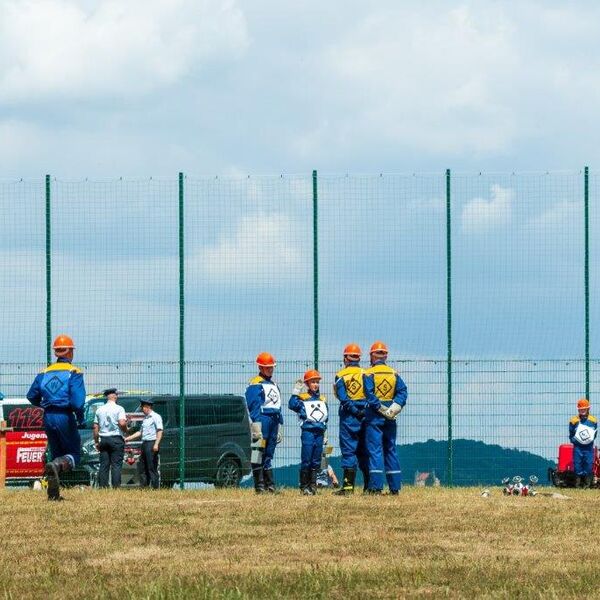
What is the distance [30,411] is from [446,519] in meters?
15.2

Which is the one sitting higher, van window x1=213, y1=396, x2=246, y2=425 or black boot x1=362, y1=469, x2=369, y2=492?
van window x1=213, y1=396, x2=246, y2=425

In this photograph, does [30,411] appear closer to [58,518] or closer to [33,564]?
[58,518]

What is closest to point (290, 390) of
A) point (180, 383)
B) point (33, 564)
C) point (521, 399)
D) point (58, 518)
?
point (180, 383)

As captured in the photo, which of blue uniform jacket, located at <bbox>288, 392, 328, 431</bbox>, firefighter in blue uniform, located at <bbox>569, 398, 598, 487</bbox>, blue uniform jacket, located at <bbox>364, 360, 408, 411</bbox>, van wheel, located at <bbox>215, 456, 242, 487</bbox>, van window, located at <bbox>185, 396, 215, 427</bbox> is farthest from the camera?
van wheel, located at <bbox>215, 456, 242, 487</bbox>

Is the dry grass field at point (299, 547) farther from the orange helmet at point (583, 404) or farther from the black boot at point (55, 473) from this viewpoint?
the orange helmet at point (583, 404)

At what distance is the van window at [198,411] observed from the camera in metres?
25.5

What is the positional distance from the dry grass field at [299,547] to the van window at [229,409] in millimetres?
7600

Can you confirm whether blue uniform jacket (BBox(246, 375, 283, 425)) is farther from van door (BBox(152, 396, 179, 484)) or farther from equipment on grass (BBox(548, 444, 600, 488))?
equipment on grass (BBox(548, 444, 600, 488))

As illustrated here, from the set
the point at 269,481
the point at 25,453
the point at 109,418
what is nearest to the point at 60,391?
the point at 269,481

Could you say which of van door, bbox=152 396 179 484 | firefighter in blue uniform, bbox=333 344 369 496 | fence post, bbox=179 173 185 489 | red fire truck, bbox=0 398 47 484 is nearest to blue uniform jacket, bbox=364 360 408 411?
firefighter in blue uniform, bbox=333 344 369 496

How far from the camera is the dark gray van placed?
84.6 feet

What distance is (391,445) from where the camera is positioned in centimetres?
2028

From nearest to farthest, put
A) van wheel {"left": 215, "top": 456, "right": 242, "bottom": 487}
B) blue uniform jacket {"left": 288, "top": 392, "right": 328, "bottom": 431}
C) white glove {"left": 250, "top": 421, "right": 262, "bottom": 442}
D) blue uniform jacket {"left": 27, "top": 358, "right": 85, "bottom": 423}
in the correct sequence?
blue uniform jacket {"left": 27, "top": 358, "right": 85, "bottom": 423}
white glove {"left": 250, "top": 421, "right": 262, "bottom": 442}
blue uniform jacket {"left": 288, "top": 392, "right": 328, "bottom": 431}
van wheel {"left": 215, "top": 456, "right": 242, "bottom": 487}

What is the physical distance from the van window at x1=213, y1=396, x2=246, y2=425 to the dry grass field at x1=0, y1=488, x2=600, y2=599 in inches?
299
